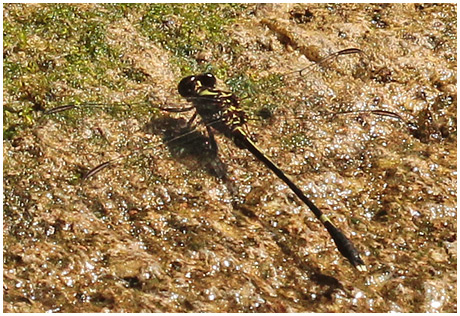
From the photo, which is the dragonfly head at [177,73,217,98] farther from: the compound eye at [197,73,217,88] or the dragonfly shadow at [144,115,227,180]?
the dragonfly shadow at [144,115,227,180]

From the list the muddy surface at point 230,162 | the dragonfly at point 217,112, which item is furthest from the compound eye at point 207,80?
the muddy surface at point 230,162

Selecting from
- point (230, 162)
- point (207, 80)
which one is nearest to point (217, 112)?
point (207, 80)

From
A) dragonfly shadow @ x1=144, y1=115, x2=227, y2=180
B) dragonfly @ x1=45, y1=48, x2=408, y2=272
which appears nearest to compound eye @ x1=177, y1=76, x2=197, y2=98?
dragonfly @ x1=45, y1=48, x2=408, y2=272

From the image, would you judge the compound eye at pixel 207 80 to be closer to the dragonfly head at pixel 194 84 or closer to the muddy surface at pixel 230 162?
the dragonfly head at pixel 194 84

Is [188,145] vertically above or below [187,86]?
below

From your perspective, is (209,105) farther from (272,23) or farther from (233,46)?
(272,23)

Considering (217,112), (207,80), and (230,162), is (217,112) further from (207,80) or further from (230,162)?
(230,162)

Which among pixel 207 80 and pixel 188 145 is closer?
pixel 188 145
